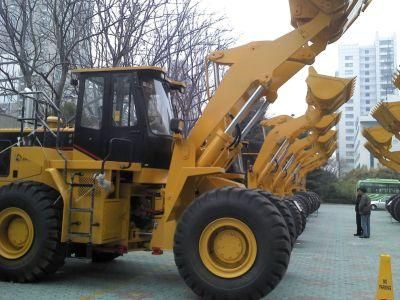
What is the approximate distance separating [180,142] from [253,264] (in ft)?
6.96

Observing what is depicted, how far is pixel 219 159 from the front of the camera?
778cm

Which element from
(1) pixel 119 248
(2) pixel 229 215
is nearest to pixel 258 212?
(2) pixel 229 215

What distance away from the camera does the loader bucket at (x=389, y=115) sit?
20.1 m

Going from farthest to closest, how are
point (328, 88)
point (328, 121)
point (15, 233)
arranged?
point (328, 121)
point (328, 88)
point (15, 233)

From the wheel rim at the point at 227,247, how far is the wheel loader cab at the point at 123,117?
6.24ft

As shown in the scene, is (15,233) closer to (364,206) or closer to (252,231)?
(252,231)

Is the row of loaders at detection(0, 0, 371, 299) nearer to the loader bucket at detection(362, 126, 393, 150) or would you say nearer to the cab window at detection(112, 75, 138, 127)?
the cab window at detection(112, 75, 138, 127)

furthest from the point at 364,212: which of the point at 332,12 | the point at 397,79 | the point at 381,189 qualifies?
the point at 381,189

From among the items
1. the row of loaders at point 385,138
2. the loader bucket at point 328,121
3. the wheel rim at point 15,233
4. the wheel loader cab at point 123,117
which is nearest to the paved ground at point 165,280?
the wheel rim at point 15,233

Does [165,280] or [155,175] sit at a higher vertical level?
[155,175]

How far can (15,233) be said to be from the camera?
26.7 feet

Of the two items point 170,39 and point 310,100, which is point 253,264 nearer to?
point 310,100

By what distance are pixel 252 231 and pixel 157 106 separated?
2.89 m

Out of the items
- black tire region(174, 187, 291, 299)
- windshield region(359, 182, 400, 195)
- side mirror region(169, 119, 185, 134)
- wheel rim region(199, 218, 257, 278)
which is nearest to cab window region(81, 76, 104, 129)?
side mirror region(169, 119, 185, 134)
